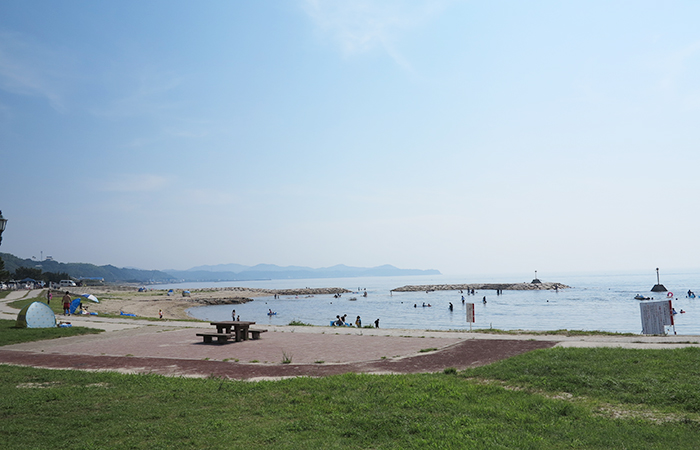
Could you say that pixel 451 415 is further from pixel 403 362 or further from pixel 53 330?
pixel 53 330

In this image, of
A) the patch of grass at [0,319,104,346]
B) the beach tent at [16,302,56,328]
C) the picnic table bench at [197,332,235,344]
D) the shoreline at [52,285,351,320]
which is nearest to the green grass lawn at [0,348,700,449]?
the picnic table bench at [197,332,235,344]

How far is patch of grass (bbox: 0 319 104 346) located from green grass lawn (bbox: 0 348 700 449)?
26.1 feet

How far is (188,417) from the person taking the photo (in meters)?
6.26

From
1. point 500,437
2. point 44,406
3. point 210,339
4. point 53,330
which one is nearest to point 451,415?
point 500,437

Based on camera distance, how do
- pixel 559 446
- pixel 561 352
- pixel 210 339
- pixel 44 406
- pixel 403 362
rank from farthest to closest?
pixel 210 339 → pixel 403 362 → pixel 561 352 → pixel 44 406 → pixel 559 446

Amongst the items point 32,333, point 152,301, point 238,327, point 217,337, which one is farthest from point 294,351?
point 152,301

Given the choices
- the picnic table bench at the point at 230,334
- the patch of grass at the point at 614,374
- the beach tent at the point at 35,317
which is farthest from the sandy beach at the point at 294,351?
the beach tent at the point at 35,317

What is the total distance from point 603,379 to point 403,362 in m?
4.69

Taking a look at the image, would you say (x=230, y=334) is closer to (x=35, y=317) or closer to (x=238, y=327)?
(x=238, y=327)

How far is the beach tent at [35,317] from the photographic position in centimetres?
1875

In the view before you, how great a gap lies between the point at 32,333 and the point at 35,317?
2.91m

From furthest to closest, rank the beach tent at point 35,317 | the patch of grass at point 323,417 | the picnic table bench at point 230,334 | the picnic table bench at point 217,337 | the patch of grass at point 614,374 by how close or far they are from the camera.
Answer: the beach tent at point 35,317
the picnic table bench at point 230,334
the picnic table bench at point 217,337
the patch of grass at point 614,374
the patch of grass at point 323,417

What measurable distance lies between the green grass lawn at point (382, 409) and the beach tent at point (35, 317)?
11.7m

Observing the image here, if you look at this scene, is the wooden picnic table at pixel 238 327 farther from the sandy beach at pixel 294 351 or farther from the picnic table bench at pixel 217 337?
the sandy beach at pixel 294 351
